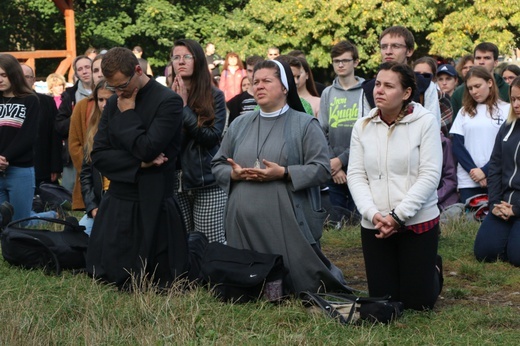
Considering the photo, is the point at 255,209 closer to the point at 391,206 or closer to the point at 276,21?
the point at 391,206

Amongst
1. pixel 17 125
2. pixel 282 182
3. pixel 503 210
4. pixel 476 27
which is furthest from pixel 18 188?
pixel 476 27

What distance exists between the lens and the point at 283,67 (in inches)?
289

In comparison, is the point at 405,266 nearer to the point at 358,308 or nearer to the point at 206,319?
the point at 358,308

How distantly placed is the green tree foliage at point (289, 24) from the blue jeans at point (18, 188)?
68.1 ft

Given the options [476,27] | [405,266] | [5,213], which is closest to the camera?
[405,266]

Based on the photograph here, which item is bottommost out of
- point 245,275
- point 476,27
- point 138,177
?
point 245,275

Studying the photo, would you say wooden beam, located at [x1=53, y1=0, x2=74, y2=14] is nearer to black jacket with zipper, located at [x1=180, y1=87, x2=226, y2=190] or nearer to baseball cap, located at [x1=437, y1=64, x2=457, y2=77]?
baseball cap, located at [x1=437, y1=64, x2=457, y2=77]

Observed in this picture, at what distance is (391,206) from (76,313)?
2.38m

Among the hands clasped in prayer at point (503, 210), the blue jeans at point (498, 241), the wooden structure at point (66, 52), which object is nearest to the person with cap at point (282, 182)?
the blue jeans at point (498, 241)

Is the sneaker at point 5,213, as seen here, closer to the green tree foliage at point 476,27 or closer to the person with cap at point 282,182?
the person with cap at point 282,182

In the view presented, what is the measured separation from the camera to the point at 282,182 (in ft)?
23.9

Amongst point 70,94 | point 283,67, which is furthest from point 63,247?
point 70,94

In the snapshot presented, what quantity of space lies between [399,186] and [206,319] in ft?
5.42

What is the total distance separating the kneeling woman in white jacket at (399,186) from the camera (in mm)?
6738
